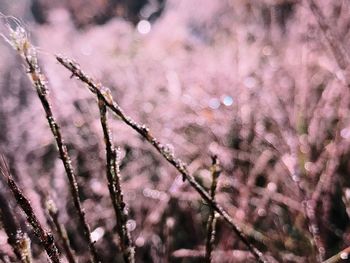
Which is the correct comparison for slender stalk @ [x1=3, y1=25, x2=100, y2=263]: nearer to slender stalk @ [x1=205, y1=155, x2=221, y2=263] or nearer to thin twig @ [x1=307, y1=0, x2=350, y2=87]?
slender stalk @ [x1=205, y1=155, x2=221, y2=263]

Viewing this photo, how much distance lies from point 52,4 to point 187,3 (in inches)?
267

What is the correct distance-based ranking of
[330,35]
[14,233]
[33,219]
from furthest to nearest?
[330,35], [14,233], [33,219]

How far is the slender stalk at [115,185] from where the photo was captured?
1.55 feet

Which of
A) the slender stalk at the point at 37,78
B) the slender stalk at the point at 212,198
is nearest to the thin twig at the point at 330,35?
the slender stalk at the point at 212,198

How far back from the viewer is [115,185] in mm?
482

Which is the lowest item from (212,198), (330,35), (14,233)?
(212,198)

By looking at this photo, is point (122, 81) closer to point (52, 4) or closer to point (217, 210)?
point (217, 210)

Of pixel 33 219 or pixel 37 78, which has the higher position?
pixel 37 78

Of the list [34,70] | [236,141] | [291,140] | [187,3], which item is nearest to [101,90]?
[34,70]

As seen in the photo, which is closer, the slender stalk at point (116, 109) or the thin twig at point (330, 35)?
the slender stalk at point (116, 109)

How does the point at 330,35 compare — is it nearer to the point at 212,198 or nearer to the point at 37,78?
the point at 212,198

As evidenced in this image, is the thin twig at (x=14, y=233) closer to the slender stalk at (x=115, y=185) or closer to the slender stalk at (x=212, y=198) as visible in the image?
the slender stalk at (x=115, y=185)

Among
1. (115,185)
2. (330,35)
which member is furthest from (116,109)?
(330,35)

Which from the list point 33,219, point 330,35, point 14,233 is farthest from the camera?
point 330,35
